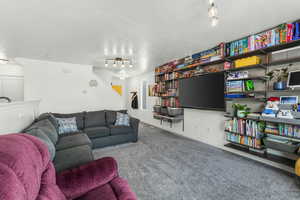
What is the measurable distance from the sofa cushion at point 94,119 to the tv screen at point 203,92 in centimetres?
238

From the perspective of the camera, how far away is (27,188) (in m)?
0.70

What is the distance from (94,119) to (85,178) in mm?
2652

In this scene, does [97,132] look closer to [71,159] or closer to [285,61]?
[71,159]

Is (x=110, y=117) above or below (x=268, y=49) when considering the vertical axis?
below

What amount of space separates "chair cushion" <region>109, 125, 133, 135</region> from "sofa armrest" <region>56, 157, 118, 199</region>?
2.02 metres

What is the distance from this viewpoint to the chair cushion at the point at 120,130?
3392 millimetres

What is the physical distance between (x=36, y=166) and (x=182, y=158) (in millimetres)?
2411

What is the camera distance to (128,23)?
1941 millimetres

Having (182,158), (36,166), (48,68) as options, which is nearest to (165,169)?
(182,158)

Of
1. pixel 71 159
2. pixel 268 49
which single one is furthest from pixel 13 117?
pixel 268 49

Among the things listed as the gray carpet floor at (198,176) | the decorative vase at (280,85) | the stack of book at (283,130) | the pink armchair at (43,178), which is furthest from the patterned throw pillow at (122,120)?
the decorative vase at (280,85)

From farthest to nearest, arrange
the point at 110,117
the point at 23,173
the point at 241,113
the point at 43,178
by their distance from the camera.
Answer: the point at 110,117, the point at 241,113, the point at 43,178, the point at 23,173

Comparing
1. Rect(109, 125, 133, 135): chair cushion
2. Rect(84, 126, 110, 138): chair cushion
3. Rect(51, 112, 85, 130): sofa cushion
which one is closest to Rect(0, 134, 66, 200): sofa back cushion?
Rect(84, 126, 110, 138): chair cushion

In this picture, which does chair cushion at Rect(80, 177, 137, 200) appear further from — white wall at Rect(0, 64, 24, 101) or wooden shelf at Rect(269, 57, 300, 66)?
white wall at Rect(0, 64, 24, 101)
